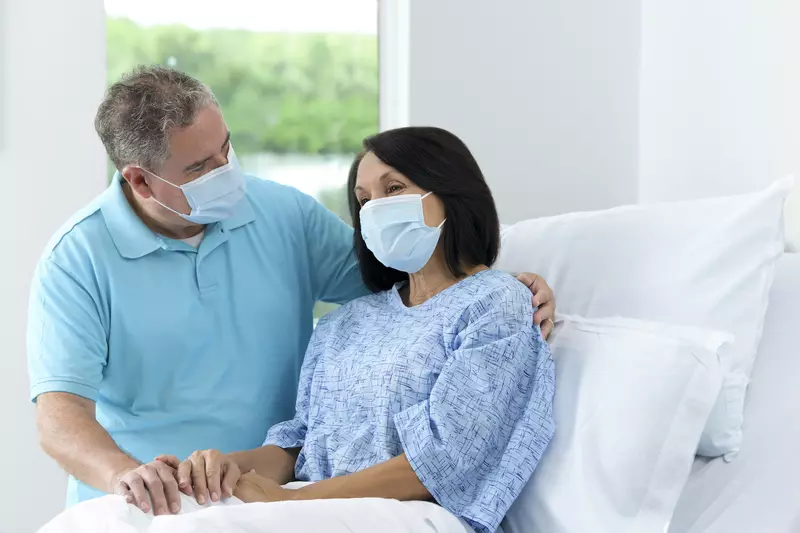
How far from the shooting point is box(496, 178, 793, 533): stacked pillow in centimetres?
125

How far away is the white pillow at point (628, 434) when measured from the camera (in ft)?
4.06

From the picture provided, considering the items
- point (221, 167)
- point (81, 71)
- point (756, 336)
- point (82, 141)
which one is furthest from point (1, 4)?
point (756, 336)

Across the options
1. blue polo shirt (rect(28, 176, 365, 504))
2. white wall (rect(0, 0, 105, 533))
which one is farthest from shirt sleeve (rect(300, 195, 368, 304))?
white wall (rect(0, 0, 105, 533))

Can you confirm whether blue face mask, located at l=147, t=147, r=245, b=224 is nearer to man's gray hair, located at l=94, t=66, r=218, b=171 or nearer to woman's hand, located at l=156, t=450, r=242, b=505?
man's gray hair, located at l=94, t=66, r=218, b=171

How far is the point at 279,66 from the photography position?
2604mm

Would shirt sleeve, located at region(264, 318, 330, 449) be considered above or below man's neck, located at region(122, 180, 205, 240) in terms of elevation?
below

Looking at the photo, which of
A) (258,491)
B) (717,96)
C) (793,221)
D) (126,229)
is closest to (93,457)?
(258,491)

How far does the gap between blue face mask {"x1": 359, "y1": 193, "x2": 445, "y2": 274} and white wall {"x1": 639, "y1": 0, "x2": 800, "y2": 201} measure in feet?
2.21

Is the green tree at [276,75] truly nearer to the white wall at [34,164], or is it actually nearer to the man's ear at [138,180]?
the white wall at [34,164]

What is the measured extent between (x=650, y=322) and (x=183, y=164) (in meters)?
0.91

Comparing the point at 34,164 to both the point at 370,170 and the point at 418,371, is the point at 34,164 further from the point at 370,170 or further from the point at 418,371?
the point at 418,371

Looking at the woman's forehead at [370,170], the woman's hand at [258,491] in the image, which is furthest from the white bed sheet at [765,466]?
the woman's forehead at [370,170]

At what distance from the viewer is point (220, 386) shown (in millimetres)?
1765

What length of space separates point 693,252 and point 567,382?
319 millimetres
